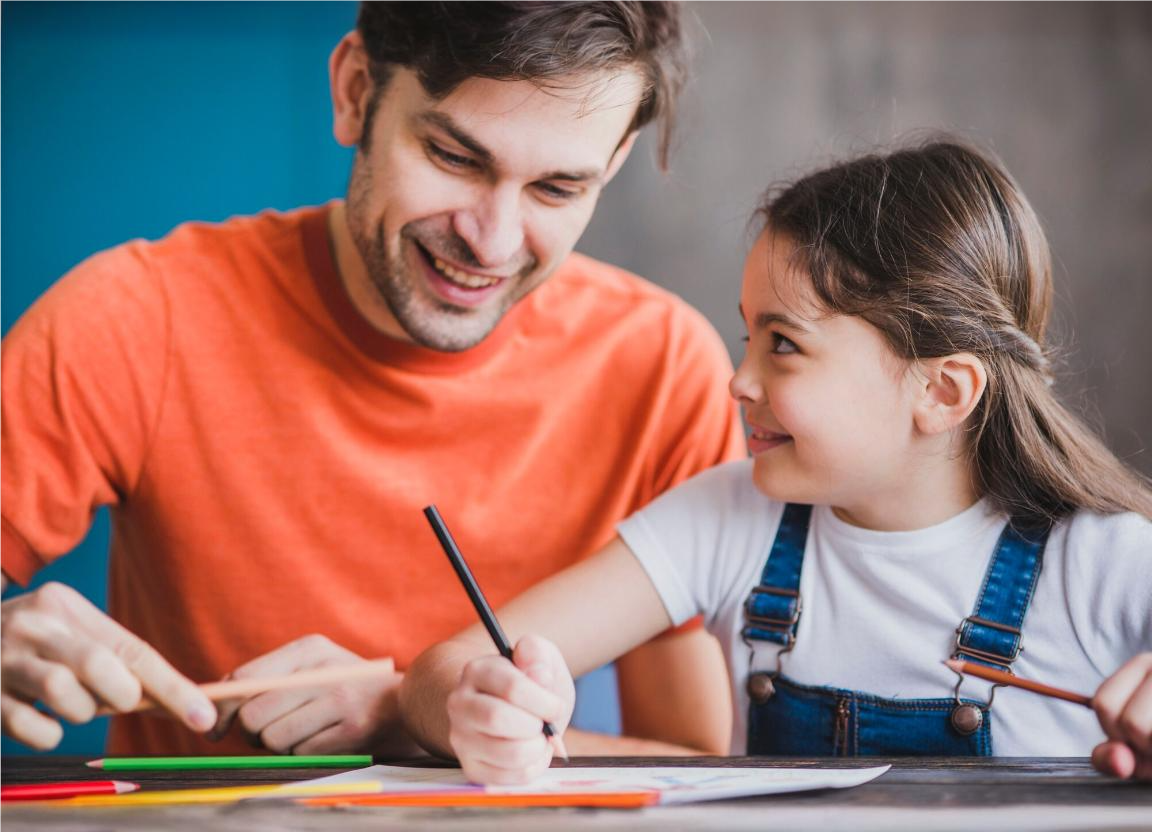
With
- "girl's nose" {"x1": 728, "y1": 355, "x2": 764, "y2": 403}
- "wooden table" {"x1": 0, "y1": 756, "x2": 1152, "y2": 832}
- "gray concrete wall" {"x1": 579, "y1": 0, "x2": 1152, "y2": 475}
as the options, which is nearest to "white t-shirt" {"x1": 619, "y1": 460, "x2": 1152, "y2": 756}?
"girl's nose" {"x1": 728, "y1": 355, "x2": 764, "y2": 403}

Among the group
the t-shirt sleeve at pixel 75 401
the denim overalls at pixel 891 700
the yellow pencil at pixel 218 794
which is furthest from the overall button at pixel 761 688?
the t-shirt sleeve at pixel 75 401

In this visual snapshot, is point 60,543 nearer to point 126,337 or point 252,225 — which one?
point 126,337

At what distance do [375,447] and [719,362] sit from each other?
0.46 metres

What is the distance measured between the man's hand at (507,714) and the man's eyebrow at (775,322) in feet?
1.35

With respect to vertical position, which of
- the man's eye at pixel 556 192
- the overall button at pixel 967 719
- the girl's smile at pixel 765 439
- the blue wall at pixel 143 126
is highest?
the blue wall at pixel 143 126

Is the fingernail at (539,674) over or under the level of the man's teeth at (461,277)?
under

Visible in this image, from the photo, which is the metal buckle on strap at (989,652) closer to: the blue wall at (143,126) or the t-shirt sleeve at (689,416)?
the t-shirt sleeve at (689,416)

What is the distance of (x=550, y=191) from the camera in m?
1.19

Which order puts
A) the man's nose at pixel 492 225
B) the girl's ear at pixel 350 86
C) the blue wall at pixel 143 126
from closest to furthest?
the man's nose at pixel 492 225, the girl's ear at pixel 350 86, the blue wall at pixel 143 126

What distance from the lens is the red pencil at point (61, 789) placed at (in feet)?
2.23

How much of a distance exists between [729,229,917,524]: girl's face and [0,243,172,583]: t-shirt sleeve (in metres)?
0.68

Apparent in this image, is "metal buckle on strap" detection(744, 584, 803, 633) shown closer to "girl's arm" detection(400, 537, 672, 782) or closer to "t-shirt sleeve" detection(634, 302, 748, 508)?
"girl's arm" detection(400, 537, 672, 782)

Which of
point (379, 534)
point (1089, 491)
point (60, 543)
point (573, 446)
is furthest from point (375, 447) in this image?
point (1089, 491)

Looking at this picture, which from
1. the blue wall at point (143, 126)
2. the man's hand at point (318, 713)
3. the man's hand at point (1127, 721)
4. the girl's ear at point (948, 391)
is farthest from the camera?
the blue wall at point (143, 126)
